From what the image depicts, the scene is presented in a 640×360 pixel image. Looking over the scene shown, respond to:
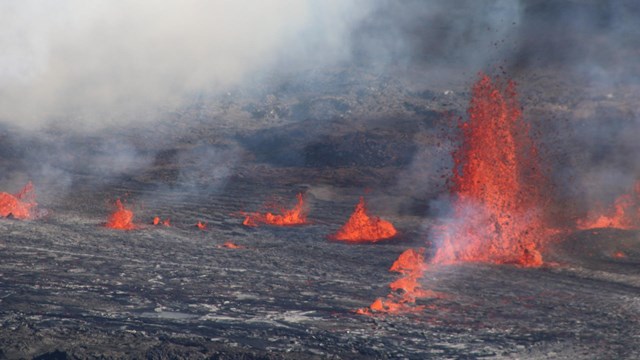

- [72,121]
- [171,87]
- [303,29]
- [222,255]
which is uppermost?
[303,29]

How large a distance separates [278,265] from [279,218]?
5.09 meters

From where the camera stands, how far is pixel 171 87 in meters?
36.6

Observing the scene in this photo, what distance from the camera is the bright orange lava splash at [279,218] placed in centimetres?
1722

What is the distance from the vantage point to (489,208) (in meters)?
14.9

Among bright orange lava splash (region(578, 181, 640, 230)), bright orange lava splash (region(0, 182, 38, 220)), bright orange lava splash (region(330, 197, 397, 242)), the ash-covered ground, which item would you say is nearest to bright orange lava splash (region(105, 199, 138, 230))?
the ash-covered ground

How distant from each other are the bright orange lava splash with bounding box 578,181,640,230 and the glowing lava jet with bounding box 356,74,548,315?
1.14 m

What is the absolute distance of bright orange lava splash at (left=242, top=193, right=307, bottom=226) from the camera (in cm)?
1722

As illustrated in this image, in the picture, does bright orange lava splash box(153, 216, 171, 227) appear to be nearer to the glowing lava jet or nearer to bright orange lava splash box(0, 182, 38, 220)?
bright orange lava splash box(0, 182, 38, 220)

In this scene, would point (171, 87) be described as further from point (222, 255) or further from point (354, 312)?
point (354, 312)

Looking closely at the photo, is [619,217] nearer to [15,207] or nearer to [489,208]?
[489,208]

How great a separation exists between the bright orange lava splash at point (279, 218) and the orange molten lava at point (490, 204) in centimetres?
355

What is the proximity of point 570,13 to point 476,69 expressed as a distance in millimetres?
7175

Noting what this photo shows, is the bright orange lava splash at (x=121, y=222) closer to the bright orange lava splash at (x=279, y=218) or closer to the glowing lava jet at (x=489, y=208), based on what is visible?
the bright orange lava splash at (x=279, y=218)

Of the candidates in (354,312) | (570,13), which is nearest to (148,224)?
(354,312)
